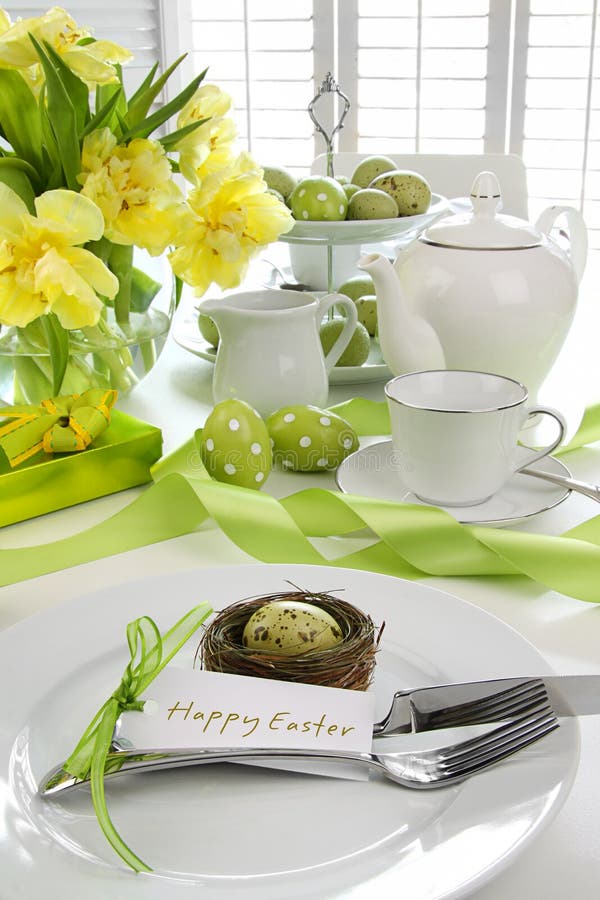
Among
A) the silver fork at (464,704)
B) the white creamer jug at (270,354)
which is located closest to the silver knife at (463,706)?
the silver fork at (464,704)

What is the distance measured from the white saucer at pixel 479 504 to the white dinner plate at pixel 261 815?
0.22 metres

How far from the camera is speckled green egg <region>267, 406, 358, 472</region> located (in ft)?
2.66

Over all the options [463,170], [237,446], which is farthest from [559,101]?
[237,446]

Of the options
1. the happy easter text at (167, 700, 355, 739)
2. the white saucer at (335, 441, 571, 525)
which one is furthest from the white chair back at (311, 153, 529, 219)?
the happy easter text at (167, 700, 355, 739)

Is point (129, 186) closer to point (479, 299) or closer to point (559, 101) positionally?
point (479, 299)

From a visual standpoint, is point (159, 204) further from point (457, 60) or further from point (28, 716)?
point (457, 60)

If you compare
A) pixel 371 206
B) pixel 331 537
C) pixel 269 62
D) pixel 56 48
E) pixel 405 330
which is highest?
pixel 269 62

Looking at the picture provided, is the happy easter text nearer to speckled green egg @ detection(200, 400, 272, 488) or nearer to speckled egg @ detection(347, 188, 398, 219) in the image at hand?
speckled green egg @ detection(200, 400, 272, 488)

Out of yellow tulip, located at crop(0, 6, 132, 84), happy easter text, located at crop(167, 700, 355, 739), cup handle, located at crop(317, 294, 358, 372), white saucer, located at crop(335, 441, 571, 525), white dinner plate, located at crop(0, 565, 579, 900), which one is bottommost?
white saucer, located at crop(335, 441, 571, 525)

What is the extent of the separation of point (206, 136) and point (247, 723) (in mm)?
597

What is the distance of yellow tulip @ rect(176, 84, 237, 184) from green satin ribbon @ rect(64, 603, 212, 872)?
497mm

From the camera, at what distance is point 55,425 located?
0.79 m

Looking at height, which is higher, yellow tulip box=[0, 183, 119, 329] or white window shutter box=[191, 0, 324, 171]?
white window shutter box=[191, 0, 324, 171]

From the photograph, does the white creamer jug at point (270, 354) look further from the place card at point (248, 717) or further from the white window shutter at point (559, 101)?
the white window shutter at point (559, 101)
